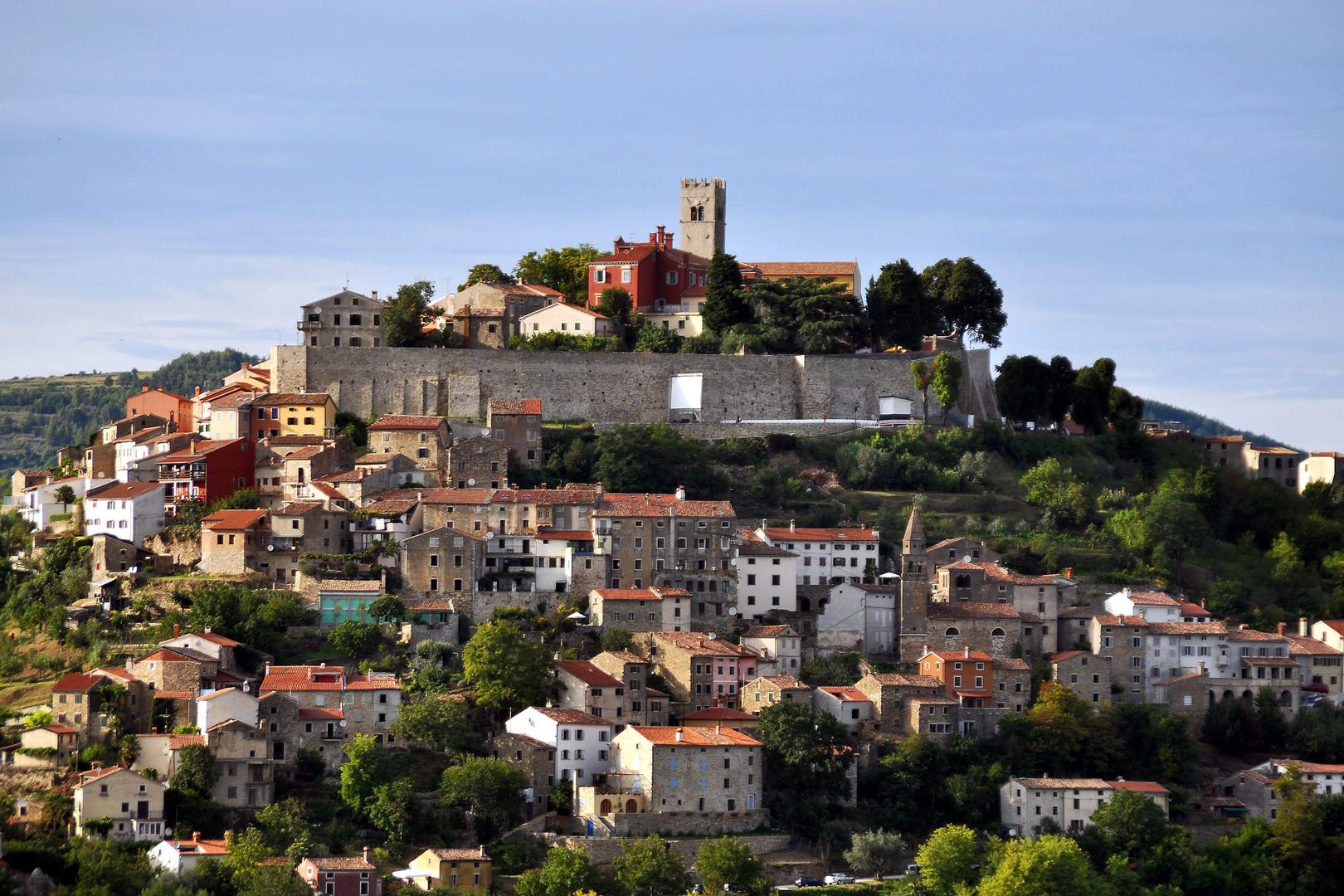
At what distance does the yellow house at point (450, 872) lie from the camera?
175 feet

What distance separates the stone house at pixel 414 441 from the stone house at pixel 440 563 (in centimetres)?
823

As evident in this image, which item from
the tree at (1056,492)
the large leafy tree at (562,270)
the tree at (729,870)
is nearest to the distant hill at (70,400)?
the large leafy tree at (562,270)

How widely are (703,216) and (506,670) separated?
37.2 m

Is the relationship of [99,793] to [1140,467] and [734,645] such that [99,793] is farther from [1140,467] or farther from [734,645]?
[1140,467]

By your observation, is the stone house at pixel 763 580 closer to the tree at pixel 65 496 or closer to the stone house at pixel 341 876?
the stone house at pixel 341 876

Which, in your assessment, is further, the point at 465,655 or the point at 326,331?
the point at 326,331

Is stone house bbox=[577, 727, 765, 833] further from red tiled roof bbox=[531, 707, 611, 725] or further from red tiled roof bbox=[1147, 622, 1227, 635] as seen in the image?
red tiled roof bbox=[1147, 622, 1227, 635]

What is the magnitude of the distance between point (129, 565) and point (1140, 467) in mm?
36588

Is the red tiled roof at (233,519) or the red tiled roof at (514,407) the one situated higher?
the red tiled roof at (514,407)

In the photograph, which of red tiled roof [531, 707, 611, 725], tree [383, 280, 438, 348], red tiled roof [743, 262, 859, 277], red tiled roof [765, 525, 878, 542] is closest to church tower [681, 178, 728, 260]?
red tiled roof [743, 262, 859, 277]

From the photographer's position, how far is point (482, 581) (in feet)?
212

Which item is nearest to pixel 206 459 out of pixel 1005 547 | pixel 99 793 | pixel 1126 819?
pixel 99 793

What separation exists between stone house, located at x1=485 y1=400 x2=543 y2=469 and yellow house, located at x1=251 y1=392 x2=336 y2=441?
17.4 ft

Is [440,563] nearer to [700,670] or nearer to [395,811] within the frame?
[700,670]
